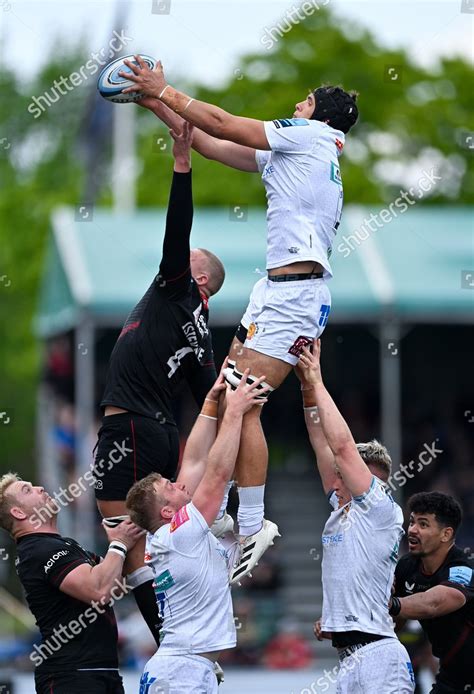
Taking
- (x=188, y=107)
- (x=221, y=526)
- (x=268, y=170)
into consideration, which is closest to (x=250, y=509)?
(x=221, y=526)

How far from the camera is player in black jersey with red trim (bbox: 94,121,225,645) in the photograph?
8.06 meters

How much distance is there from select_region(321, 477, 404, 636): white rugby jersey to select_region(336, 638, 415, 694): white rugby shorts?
4.1 inches

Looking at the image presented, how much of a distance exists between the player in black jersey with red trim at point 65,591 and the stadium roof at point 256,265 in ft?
36.9

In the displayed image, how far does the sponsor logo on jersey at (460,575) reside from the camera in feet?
26.5

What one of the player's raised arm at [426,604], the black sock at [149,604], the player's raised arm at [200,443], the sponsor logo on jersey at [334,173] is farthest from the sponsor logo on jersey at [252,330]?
the player's raised arm at [426,604]

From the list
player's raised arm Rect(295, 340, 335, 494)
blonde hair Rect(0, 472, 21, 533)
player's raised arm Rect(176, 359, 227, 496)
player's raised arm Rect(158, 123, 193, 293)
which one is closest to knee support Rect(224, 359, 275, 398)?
player's raised arm Rect(176, 359, 227, 496)

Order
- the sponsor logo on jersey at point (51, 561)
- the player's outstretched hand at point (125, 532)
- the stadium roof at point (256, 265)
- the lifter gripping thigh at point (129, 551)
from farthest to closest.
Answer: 1. the stadium roof at point (256, 265)
2. the lifter gripping thigh at point (129, 551)
3. the player's outstretched hand at point (125, 532)
4. the sponsor logo on jersey at point (51, 561)

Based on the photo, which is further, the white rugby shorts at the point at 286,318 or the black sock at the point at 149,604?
the black sock at the point at 149,604

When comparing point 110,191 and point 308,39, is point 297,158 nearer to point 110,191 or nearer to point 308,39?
point 308,39

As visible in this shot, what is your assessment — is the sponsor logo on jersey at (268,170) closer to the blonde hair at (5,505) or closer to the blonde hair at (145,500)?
the blonde hair at (145,500)

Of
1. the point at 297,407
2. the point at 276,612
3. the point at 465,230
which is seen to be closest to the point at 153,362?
the point at 276,612

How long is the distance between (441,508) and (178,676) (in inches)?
81.8

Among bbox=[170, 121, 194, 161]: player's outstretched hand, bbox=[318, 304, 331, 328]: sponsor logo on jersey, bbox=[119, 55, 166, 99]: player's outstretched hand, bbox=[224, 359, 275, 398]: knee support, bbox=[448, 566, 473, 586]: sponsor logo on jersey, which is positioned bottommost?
bbox=[448, 566, 473, 586]: sponsor logo on jersey

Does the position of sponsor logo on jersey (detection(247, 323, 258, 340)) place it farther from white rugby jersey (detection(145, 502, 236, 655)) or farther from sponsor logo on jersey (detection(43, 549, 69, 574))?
sponsor logo on jersey (detection(43, 549, 69, 574))
